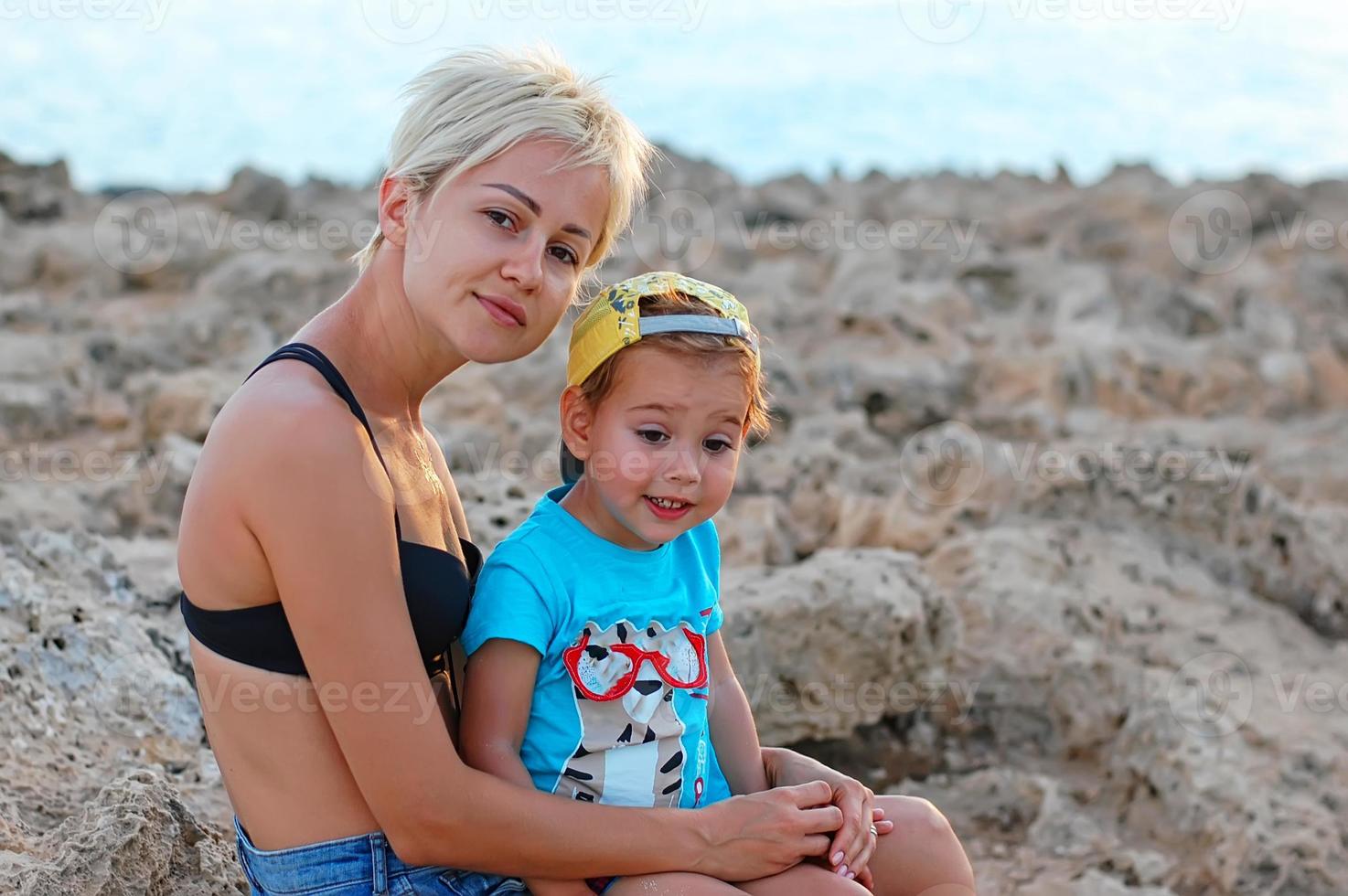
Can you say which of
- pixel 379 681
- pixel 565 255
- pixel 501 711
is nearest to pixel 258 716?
pixel 379 681

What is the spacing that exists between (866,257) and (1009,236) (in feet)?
7.31

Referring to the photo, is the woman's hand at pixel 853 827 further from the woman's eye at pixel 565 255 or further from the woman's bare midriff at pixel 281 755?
the woman's eye at pixel 565 255

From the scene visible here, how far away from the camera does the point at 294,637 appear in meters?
1.93

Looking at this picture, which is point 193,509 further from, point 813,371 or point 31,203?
point 31,203

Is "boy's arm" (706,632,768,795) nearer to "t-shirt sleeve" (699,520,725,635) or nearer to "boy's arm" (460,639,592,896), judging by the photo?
"t-shirt sleeve" (699,520,725,635)

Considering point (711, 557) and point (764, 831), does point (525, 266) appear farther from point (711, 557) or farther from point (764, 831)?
point (764, 831)

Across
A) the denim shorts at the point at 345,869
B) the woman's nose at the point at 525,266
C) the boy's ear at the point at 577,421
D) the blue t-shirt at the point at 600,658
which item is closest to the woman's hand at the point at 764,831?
the blue t-shirt at the point at 600,658

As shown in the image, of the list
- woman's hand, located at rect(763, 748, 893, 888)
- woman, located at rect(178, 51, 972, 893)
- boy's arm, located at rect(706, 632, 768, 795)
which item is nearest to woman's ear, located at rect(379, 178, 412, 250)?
woman, located at rect(178, 51, 972, 893)

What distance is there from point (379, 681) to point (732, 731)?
0.79m

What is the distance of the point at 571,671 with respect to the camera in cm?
211

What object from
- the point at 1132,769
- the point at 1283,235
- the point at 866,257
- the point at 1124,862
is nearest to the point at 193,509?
the point at 1124,862

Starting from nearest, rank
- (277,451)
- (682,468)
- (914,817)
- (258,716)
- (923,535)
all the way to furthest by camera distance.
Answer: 1. (277,451)
2. (258,716)
3. (682,468)
4. (914,817)
5. (923,535)

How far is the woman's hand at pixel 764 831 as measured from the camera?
6.67 feet

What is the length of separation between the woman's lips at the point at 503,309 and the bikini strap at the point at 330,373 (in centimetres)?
25
